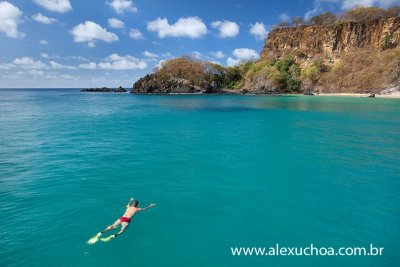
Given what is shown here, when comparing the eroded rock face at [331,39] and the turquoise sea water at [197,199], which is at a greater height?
the eroded rock face at [331,39]

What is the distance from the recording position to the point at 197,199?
48.0 ft

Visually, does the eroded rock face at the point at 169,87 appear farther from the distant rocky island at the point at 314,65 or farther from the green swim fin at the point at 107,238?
the green swim fin at the point at 107,238

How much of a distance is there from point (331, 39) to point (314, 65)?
16.4 metres

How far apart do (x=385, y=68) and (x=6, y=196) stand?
13497cm

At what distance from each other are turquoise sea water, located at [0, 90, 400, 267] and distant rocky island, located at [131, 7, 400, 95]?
348 feet

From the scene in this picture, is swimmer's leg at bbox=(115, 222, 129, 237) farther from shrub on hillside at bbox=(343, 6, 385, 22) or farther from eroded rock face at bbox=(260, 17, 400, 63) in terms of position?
shrub on hillside at bbox=(343, 6, 385, 22)

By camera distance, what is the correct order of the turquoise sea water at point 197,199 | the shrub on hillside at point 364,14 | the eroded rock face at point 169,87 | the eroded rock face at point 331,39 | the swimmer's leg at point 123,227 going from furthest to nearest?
the eroded rock face at point 169,87 < the shrub on hillside at point 364,14 < the eroded rock face at point 331,39 < the swimmer's leg at point 123,227 < the turquoise sea water at point 197,199

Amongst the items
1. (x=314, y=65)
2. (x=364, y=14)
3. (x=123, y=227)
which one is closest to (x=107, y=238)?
(x=123, y=227)

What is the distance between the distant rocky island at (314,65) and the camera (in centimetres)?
11238

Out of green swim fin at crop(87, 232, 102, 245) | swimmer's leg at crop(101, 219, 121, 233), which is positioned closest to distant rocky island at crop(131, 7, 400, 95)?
swimmer's leg at crop(101, 219, 121, 233)

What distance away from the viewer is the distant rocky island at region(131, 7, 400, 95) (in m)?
112

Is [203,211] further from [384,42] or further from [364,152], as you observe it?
[384,42]

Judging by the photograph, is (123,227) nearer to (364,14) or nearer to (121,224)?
(121,224)

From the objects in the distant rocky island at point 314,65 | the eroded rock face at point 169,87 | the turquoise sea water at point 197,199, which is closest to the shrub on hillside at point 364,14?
the distant rocky island at point 314,65
